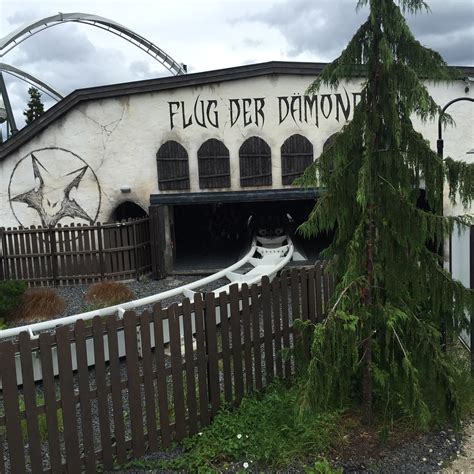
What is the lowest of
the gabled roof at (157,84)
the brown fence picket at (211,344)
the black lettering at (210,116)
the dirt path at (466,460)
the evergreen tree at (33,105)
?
the dirt path at (466,460)

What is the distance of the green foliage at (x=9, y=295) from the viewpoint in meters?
9.48

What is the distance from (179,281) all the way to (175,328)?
27.5 ft

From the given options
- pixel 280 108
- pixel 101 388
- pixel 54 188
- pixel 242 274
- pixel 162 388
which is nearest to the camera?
pixel 101 388

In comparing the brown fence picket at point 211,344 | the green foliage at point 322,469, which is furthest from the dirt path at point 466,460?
the brown fence picket at point 211,344

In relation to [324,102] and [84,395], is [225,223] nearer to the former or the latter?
[324,102]

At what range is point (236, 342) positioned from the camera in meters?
5.20

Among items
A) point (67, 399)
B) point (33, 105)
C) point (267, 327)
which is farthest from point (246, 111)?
point (33, 105)

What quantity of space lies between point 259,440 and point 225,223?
17.5 m

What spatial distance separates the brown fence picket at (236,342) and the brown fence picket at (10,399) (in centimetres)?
208

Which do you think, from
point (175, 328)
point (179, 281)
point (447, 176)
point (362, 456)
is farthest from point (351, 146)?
point (179, 281)

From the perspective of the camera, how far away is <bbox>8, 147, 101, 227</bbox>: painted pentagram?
46.4ft

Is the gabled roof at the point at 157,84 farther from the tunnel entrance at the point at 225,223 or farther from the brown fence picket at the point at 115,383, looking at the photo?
the brown fence picket at the point at 115,383

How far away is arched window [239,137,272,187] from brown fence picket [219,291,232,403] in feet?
28.3

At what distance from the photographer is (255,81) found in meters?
13.2
